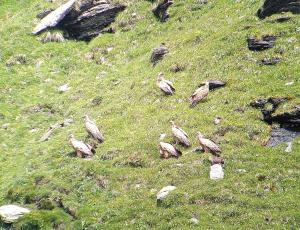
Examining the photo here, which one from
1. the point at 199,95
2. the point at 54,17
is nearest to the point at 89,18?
the point at 54,17

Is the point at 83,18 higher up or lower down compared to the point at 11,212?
lower down

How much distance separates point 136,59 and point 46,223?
21.0 meters

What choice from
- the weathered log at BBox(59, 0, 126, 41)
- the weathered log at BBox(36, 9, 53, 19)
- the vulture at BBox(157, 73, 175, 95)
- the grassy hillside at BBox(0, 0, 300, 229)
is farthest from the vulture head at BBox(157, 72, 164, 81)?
the weathered log at BBox(36, 9, 53, 19)

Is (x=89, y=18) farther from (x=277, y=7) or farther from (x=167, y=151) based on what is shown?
(x=167, y=151)

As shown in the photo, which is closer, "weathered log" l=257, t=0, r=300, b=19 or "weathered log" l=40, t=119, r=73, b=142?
"weathered log" l=40, t=119, r=73, b=142

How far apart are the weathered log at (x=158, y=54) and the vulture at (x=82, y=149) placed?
12066 mm

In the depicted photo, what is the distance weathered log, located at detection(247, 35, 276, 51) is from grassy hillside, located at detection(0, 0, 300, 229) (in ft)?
1.34

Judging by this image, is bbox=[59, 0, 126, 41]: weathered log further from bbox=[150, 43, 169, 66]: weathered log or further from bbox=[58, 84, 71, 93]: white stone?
bbox=[150, 43, 169, 66]: weathered log

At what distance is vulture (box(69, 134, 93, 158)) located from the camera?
2839cm

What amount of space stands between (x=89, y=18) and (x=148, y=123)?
2287 centimetres

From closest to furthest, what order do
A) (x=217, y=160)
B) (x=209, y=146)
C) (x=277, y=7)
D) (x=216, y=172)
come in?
(x=216, y=172)
(x=217, y=160)
(x=209, y=146)
(x=277, y=7)

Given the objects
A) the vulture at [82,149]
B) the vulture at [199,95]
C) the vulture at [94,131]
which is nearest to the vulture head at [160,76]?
the vulture at [199,95]

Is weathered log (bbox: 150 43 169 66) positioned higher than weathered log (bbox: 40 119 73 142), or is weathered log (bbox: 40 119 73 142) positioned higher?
weathered log (bbox: 150 43 169 66)

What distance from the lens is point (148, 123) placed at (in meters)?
30.1
